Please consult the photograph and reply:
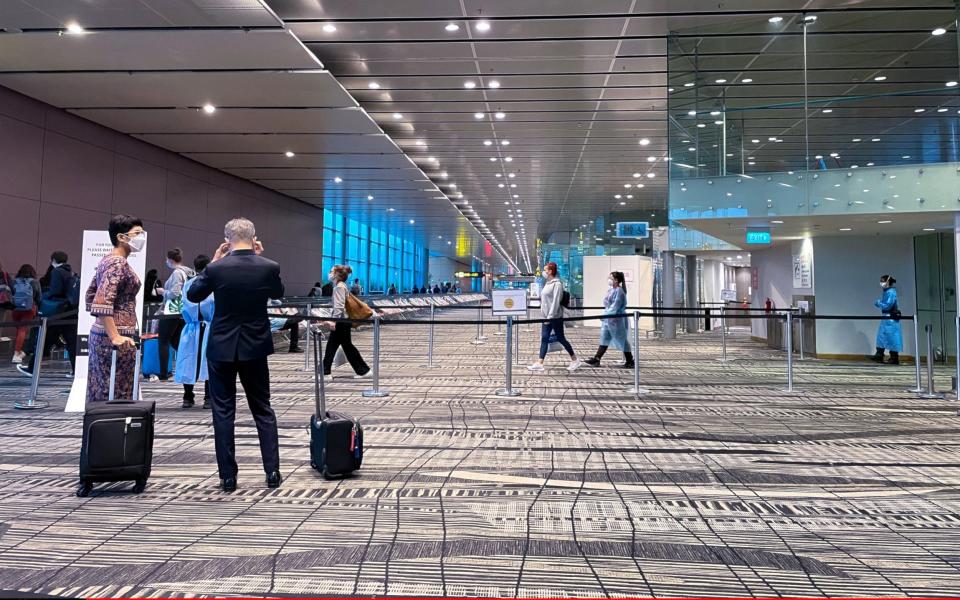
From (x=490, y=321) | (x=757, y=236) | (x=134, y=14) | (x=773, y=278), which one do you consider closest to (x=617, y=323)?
(x=757, y=236)

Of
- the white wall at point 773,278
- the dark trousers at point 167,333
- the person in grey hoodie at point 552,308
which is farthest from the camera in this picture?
the white wall at point 773,278

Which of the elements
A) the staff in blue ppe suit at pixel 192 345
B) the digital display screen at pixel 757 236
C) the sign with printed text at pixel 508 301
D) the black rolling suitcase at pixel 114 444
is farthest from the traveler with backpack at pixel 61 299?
the digital display screen at pixel 757 236

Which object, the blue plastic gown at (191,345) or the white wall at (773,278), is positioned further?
the white wall at (773,278)

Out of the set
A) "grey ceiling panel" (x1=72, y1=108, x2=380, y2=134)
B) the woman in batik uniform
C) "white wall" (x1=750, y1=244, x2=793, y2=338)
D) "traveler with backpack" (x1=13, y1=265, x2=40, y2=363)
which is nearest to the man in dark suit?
the woman in batik uniform

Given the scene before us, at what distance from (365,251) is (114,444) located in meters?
36.2

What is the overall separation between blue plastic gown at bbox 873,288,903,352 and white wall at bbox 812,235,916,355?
1.31 feet

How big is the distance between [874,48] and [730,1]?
9.93ft

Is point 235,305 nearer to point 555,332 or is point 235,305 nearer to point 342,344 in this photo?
point 342,344

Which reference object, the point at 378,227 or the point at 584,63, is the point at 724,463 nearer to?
the point at 584,63

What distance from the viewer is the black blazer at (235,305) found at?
12.8 feet

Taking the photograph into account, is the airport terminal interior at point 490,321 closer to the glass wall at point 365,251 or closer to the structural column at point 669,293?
the structural column at point 669,293

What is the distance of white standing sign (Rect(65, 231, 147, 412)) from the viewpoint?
649cm

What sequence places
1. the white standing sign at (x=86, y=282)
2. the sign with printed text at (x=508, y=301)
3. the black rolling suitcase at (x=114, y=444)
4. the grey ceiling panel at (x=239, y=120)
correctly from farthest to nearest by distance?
the grey ceiling panel at (x=239, y=120)
the sign with printed text at (x=508, y=301)
the white standing sign at (x=86, y=282)
the black rolling suitcase at (x=114, y=444)

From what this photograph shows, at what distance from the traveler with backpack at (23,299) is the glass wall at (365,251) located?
67.5 feet
